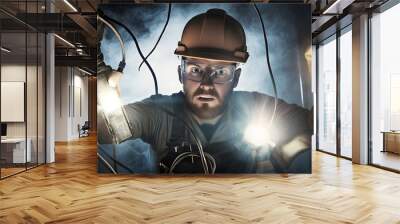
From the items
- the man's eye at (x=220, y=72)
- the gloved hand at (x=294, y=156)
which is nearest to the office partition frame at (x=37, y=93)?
the man's eye at (x=220, y=72)

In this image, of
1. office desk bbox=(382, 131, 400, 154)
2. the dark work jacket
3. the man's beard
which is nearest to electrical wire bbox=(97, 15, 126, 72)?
the dark work jacket

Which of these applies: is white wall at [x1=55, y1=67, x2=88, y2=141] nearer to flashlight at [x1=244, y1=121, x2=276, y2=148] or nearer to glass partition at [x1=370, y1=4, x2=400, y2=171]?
flashlight at [x1=244, y1=121, x2=276, y2=148]

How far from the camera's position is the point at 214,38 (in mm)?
6414

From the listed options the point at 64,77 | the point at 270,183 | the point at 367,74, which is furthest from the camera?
the point at 64,77

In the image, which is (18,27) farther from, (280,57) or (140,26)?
(280,57)

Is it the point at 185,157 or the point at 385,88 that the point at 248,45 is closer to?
the point at 185,157

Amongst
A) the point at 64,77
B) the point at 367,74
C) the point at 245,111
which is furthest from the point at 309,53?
the point at 64,77

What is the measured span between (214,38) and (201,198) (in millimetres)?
2908

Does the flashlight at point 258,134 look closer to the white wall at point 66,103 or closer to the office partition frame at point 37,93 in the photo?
the office partition frame at point 37,93

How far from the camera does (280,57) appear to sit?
6477 mm

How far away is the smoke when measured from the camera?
6.47m

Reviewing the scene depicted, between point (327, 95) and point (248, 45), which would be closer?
point (248, 45)

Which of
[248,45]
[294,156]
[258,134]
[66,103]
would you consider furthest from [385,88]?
[66,103]

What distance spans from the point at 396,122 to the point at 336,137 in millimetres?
2246
